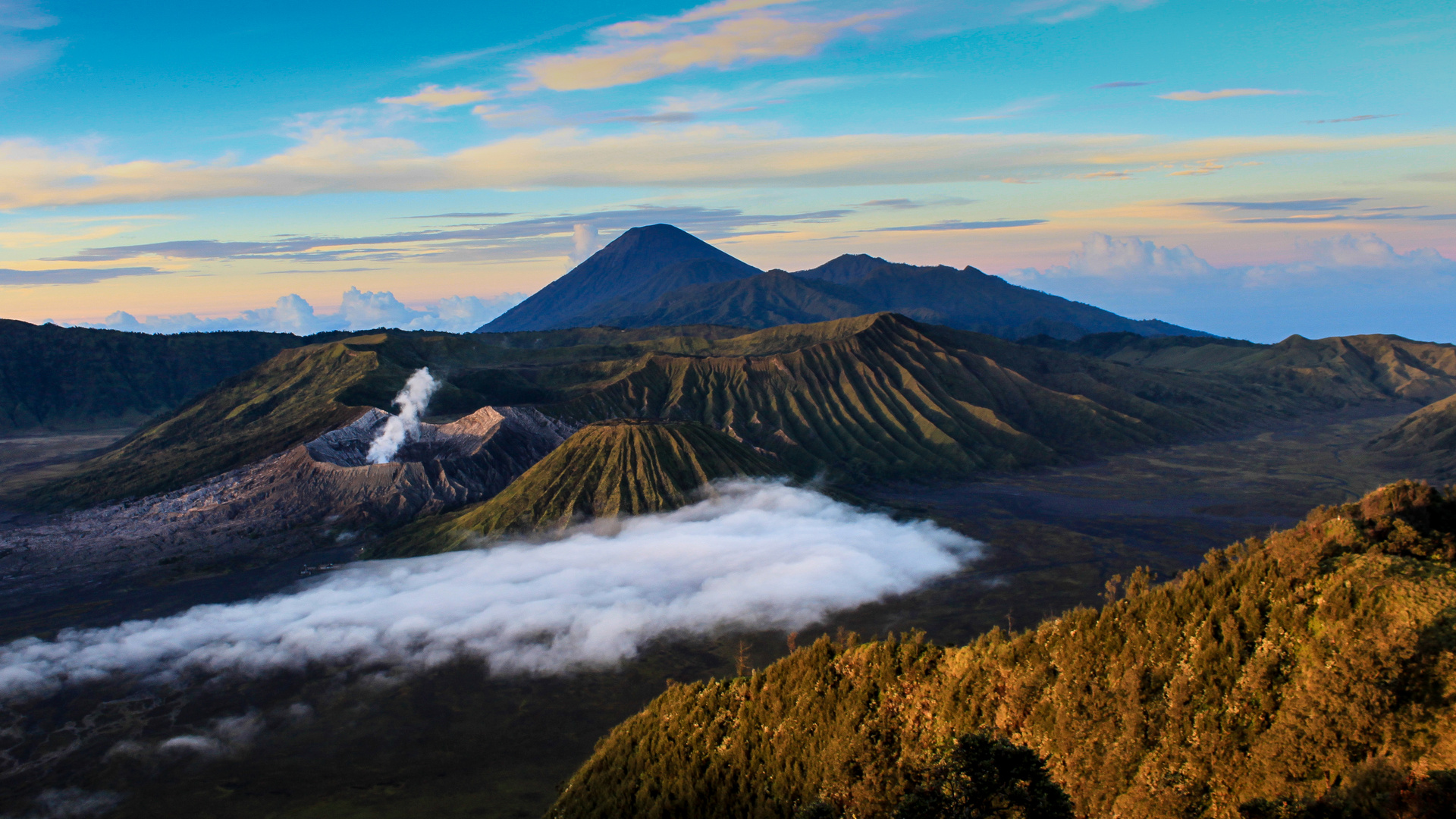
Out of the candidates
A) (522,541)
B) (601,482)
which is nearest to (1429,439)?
(601,482)

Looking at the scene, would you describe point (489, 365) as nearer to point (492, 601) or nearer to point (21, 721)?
point (492, 601)

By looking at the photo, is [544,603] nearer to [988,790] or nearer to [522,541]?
[522,541]

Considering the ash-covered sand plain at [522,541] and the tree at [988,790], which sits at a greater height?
the tree at [988,790]

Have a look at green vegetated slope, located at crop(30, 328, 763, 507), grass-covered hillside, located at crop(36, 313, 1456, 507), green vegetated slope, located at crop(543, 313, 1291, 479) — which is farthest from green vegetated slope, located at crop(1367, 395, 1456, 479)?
green vegetated slope, located at crop(30, 328, 763, 507)

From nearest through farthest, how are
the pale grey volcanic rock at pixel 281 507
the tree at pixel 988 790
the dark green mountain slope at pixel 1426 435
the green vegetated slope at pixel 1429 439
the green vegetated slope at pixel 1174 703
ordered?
1. the tree at pixel 988 790
2. the green vegetated slope at pixel 1174 703
3. the pale grey volcanic rock at pixel 281 507
4. the green vegetated slope at pixel 1429 439
5. the dark green mountain slope at pixel 1426 435

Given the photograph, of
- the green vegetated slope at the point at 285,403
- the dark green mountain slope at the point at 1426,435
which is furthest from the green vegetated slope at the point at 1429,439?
the green vegetated slope at the point at 285,403

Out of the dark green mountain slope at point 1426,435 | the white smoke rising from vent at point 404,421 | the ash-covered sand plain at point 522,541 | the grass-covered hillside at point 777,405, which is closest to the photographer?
the ash-covered sand plain at point 522,541

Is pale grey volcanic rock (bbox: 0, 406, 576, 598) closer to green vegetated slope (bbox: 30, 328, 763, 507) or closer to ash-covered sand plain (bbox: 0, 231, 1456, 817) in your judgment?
ash-covered sand plain (bbox: 0, 231, 1456, 817)

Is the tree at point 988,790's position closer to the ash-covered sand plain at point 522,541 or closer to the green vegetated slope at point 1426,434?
the ash-covered sand plain at point 522,541

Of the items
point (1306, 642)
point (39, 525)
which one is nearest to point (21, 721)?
point (39, 525)
